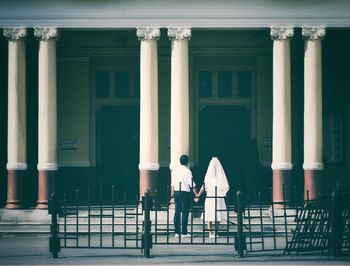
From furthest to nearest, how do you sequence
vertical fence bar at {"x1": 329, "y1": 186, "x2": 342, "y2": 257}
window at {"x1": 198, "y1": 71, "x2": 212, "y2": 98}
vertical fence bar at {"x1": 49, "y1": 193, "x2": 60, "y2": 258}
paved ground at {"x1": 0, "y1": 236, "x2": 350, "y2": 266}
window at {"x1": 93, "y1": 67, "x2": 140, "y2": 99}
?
window at {"x1": 198, "y1": 71, "x2": 212, "y2": 98}, window at {"x1": 93, "y1": 67, "x2": 140, "y2": 99}, vertical fence bar at {"x1": 49, "y1": 193, "x2": 60, "y2": 258}, vertical fence bar at {"x1": 329, "y1": 186, "x2": 342, "y2": 257}, paved ground at {"x1": 0, "y1": 236, "x2": 350, "y2": 266}

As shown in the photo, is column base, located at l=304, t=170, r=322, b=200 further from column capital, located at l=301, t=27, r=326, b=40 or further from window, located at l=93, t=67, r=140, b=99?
window, located at l=93, t=67, r=140, b=99

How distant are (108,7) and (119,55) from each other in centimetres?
329

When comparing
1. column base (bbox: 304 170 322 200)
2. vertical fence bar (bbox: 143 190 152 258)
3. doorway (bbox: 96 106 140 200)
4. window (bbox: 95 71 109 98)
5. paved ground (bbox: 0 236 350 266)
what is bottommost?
paved ground (bbox: 0 236 350 266)

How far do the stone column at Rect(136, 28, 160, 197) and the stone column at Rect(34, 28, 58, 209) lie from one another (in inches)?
81.8

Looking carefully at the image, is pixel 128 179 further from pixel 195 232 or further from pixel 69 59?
pixel 195 232

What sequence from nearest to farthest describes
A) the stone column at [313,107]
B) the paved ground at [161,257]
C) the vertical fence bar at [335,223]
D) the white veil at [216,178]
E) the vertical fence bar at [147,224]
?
the paved ground at [161,257], the vertical fence bar at [335,223], the vertical fence bar at [147,224], the white veil at [216,178], the stone column at [313,107]

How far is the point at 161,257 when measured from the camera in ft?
55.4

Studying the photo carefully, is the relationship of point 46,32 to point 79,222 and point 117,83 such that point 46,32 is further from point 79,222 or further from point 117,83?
point 79,222

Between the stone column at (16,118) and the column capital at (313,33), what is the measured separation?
658 cm

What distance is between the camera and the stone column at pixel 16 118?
2359cm

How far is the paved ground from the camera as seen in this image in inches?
632

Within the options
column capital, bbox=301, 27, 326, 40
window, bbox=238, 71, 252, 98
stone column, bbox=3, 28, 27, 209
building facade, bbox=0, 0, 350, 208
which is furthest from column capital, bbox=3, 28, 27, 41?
column capital, bbox=301, 27, 326, 40

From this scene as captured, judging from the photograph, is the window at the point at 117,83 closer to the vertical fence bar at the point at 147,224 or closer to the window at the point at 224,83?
the window at the point at 224,83

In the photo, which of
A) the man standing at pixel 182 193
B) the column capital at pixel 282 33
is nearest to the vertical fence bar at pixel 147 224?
the man standing at pixel 182 193
